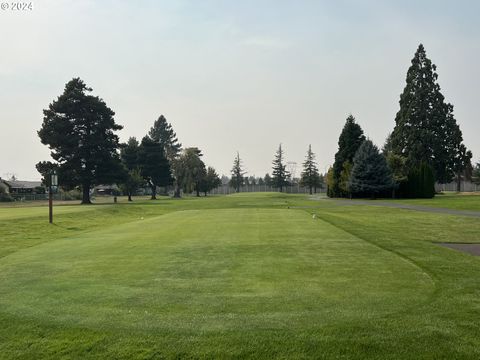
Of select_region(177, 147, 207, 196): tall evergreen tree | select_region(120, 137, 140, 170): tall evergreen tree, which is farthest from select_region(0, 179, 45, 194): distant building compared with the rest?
select_region(177, 147, 207, 196): tall evergreen tree

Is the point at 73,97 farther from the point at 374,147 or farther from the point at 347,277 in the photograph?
the point at 347,277

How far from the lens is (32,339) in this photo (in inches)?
216

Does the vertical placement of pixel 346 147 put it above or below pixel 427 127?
below

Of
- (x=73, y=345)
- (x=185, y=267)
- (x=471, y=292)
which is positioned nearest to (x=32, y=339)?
(x=73, y=345)

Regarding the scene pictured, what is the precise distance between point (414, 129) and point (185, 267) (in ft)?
225

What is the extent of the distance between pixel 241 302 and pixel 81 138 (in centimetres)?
5890

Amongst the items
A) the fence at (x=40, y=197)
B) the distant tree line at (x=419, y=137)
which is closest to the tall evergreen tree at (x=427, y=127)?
the distant tree line at (x=419, y=137)

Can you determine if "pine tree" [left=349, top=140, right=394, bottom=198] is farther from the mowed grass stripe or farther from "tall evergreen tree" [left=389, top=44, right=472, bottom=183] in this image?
the mowed grass stripe

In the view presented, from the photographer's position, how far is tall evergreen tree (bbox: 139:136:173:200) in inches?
3418

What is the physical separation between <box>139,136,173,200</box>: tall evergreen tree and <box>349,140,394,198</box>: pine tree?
135 ft

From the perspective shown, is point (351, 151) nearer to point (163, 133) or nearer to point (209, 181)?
point (209, 181)

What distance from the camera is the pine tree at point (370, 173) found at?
192 feet

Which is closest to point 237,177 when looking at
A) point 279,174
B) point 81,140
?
point 279,174

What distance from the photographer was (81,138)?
60.8 metres
